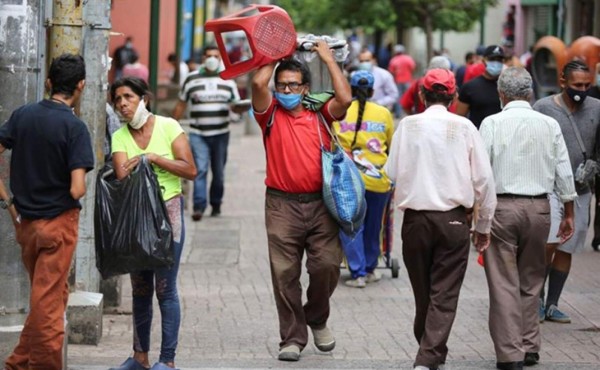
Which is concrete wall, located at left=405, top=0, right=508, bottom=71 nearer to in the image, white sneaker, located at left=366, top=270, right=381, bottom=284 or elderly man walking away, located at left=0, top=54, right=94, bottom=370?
white sneaker, located at left=366, top=270, right=381, bottom=284

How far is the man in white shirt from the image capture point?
780 centimetres

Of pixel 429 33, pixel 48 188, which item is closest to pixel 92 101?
pixel 48 188

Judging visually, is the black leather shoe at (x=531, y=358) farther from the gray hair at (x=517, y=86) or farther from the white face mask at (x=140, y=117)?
Result: the white face mask at (x=140, y=117)

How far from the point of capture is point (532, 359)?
27.9 ft

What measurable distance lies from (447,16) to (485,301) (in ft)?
106

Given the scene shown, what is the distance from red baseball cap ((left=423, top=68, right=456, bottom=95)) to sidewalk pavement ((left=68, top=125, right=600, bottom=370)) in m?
1.71

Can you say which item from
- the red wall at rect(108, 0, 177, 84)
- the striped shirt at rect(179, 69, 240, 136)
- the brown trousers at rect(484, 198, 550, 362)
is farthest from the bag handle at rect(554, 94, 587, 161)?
the red wall at rect(108, 0, 177, 84)

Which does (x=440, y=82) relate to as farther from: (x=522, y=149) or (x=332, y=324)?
(x=332, y=324)

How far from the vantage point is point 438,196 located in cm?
780

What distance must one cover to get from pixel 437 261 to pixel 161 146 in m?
1.70

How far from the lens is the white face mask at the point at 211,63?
15602 millimetres

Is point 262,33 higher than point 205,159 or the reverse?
higher

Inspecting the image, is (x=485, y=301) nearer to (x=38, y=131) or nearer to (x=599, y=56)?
(x=38, y=131)

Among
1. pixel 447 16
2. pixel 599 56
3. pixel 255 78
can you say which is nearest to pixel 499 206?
pixel 255 78
